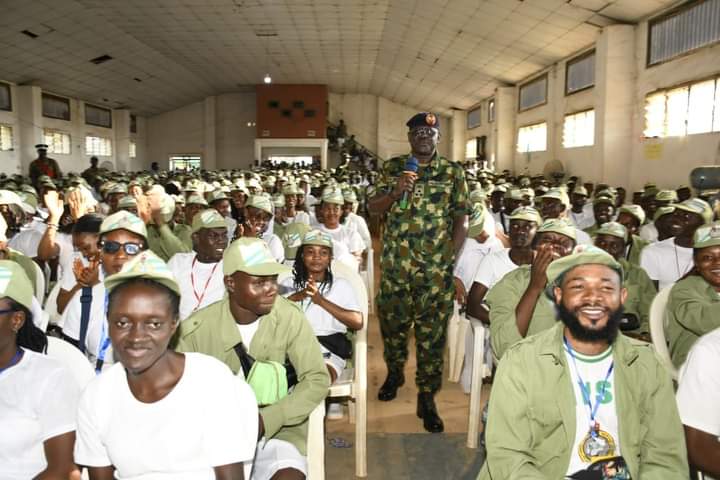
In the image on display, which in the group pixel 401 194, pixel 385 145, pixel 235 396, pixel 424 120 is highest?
pixel 385 145

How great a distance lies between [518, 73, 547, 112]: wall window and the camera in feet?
49.9

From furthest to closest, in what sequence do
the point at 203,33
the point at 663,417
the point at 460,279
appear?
the point at 203,33 → the point at 460,279 → the point at 663,417

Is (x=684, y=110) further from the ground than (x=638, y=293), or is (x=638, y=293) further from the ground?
(x=684, y=110)

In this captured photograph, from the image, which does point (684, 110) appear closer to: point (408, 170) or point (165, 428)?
point (408, 170)

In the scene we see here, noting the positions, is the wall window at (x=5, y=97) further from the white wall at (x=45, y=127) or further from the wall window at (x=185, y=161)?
the wall window at (x=185, y=161)


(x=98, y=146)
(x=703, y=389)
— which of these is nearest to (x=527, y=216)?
(x=703, y=389)

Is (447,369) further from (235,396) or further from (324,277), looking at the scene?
(235,396)

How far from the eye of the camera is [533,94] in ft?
52.7

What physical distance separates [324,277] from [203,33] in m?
13.6

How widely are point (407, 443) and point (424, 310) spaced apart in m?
0.82

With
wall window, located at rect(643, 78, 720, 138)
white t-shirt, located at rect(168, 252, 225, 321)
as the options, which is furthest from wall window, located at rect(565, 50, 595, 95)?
white t-shirt, located at rect(168, 252, 225, 321)

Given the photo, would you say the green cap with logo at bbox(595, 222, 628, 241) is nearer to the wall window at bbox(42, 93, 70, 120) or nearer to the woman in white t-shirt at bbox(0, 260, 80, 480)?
the woman in white t-shirt at bbox(0, 260, 80, 480)

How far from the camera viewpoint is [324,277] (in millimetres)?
3494

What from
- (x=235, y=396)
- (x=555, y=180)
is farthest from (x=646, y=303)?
(x=555, y=180)
